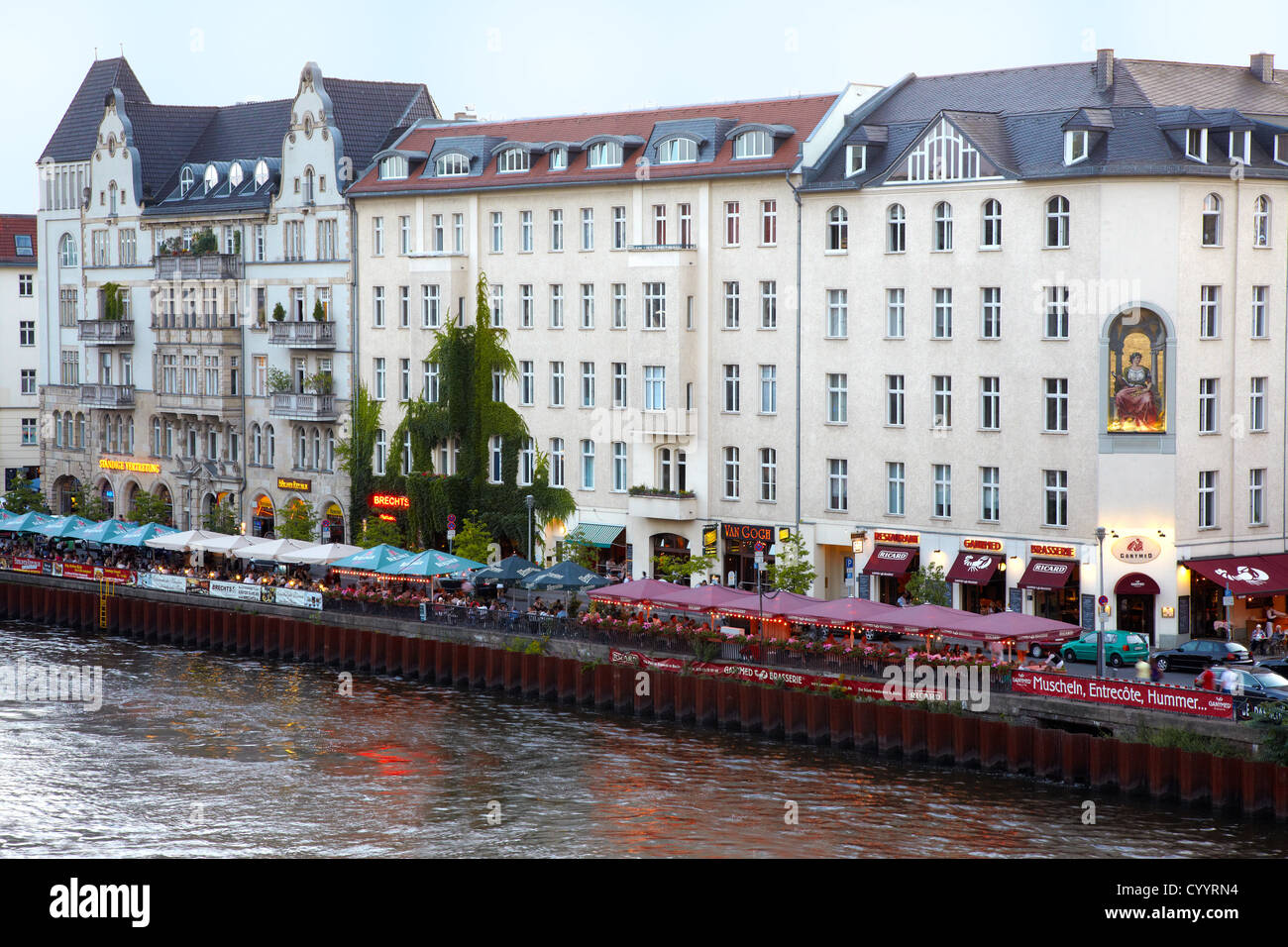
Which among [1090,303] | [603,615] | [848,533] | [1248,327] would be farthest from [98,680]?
[1248,327]

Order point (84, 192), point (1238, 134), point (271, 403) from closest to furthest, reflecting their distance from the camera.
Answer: point (1238, 134) → point (271, 403) → point (84, 192)

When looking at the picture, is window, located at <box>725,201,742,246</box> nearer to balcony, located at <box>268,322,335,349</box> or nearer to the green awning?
the green awning

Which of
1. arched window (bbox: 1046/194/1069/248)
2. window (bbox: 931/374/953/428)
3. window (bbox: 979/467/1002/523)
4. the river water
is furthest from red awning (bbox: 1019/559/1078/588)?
the river water

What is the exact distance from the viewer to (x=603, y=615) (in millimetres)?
63344

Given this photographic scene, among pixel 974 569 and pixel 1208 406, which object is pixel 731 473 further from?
pixel 1208 406

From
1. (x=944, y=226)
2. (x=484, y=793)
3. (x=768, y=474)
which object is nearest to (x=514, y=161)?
(x=768, y=474)

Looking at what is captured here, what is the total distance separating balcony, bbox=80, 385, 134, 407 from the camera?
4055 inches

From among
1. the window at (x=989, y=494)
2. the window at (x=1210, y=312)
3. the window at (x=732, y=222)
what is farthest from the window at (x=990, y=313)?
the window at (x=732, y=222)

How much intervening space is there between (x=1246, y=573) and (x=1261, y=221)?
12050 mm

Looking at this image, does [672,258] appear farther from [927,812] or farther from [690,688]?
[927,812]

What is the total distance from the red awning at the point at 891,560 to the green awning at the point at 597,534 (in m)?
12.6

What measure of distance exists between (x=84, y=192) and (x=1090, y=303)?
6487 cm

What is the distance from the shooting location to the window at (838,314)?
230 ft

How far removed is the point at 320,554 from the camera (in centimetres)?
7550
